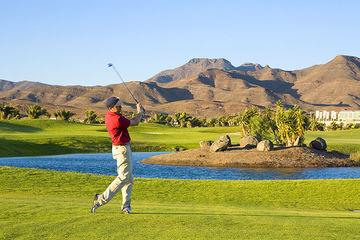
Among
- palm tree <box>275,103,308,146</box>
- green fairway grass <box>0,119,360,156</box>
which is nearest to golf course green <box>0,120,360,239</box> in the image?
palm tree <box>275,103,308,146</box>

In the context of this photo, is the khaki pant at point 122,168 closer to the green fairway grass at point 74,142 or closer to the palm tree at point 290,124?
the palm tree at point 290,124

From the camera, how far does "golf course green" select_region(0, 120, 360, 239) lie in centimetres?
1311

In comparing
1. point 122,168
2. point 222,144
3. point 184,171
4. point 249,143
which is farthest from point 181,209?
point 249,143

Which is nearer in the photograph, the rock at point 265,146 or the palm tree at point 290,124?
the rock at point 265,146

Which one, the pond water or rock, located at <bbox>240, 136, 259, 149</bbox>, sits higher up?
rock, located at <bbox>240, 136, 259, 149</bbox>

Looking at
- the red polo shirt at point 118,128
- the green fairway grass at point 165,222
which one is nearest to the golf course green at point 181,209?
the green fairway grass at point 165,222

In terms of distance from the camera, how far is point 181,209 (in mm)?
17688

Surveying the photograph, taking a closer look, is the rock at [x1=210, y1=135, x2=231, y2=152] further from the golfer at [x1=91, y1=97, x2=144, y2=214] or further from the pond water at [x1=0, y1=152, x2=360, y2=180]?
the golfer at [x1=91, y1=97, x2=144, y2=214]

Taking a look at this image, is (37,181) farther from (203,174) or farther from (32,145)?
(32,145)

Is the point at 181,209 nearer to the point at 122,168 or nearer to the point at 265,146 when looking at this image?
the point at 122,168

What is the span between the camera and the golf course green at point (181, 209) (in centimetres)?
1311

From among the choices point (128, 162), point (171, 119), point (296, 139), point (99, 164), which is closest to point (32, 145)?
point (99, 164)

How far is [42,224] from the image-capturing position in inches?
541

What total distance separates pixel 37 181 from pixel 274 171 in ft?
91.4
